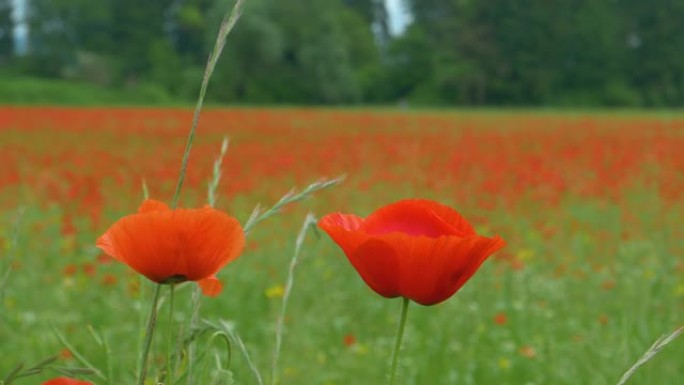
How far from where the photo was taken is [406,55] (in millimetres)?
48969

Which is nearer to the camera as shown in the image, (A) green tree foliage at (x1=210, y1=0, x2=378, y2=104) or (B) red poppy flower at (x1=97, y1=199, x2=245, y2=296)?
(B) red poppy flower at (x1=97, y1=199, x2=245, y2=296)

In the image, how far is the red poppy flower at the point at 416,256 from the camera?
0.57 metres

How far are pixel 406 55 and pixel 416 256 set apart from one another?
1927 inches

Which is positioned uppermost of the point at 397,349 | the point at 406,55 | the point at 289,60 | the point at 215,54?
the point at 406,55

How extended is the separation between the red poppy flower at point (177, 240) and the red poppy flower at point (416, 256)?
0.08m

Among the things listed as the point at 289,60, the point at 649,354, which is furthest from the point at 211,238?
the point at 289,60

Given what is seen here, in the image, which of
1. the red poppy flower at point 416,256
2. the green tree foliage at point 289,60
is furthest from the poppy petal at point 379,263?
the green tree foliage at point 289,60

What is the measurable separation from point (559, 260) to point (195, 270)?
15.2 feet

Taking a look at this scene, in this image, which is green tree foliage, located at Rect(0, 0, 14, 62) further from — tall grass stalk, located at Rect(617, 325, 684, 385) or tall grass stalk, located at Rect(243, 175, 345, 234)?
tall grass stalk, located at Rect(617, 325, 684, 385)

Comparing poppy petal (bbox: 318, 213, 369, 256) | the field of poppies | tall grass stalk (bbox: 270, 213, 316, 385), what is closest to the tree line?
the field of poppies

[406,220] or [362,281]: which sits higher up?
[406,220]

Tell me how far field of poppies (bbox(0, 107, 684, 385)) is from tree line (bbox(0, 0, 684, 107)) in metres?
32.5

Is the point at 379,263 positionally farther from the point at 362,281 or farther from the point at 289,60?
the point at 289,60

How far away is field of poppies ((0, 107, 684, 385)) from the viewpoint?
9.00ft
